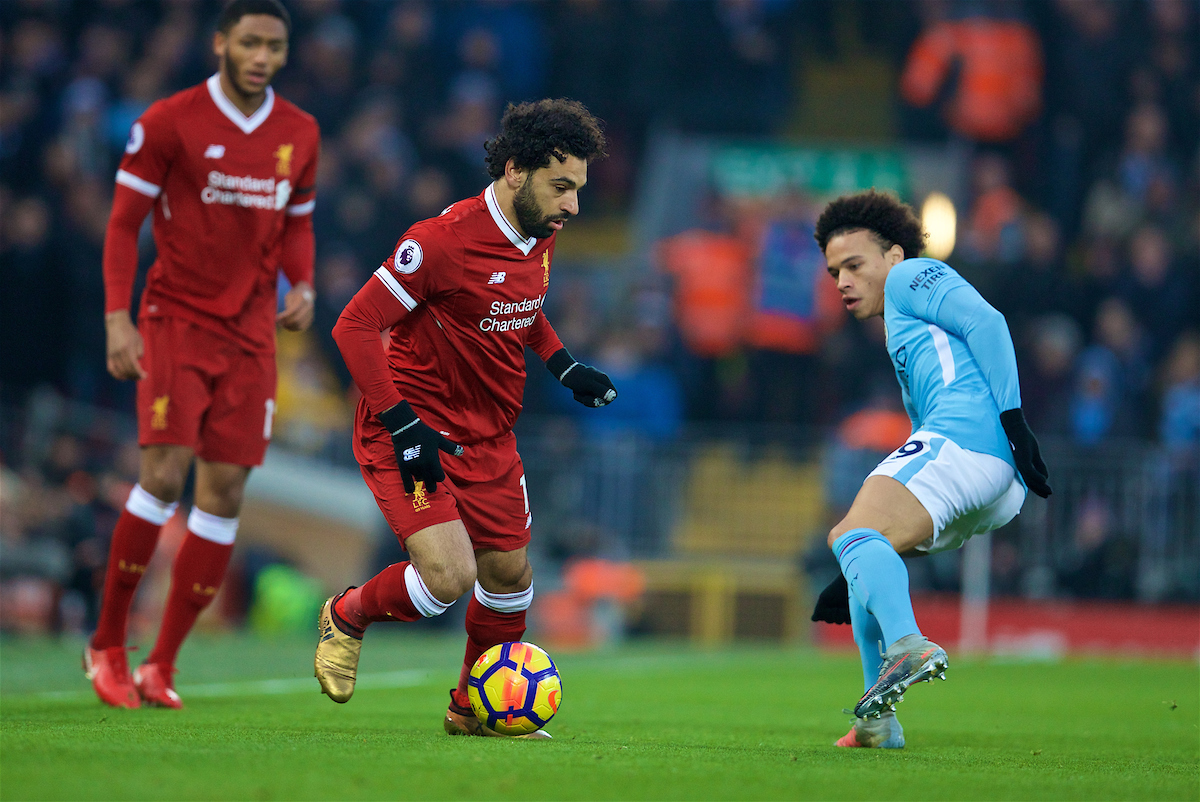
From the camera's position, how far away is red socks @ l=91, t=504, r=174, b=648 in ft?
18.4

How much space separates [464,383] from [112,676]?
6.14 feet

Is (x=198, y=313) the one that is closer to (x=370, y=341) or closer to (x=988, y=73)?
(x=370, y=341)

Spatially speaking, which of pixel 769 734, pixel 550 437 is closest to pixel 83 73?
pixel 550 437

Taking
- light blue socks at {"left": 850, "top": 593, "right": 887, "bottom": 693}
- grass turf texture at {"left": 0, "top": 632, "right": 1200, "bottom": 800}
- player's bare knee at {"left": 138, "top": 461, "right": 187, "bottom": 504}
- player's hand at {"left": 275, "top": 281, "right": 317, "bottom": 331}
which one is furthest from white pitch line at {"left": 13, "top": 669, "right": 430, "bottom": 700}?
light blue socks at {"left": 850, "top": 593, "right": 887, "bottom": 693}

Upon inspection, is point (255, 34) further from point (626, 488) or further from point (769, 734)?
point (626, 488)

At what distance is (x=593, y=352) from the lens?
14.3 m

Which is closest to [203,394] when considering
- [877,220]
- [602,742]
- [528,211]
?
[528,211]

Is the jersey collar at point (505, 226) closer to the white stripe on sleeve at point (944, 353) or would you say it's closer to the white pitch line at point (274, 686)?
the white stripe on sleeve at point (944, 353)

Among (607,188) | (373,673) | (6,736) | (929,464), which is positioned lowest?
(373,673)

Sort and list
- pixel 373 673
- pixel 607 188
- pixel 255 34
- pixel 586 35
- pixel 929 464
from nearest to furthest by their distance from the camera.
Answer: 1. pixel 929 464
2. pixel 255 34
3. pixel 373 673
4. pixel 586 35
5. pixel 607 188

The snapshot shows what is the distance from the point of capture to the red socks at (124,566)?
5.62m

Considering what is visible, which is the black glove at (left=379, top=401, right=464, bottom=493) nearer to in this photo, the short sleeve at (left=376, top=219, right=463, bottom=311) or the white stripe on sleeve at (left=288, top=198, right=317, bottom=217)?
the short sleeve at (left=376, top=219, right=463, bottom=311)

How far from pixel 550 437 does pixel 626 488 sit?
917 millimetres

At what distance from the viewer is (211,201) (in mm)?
5715
